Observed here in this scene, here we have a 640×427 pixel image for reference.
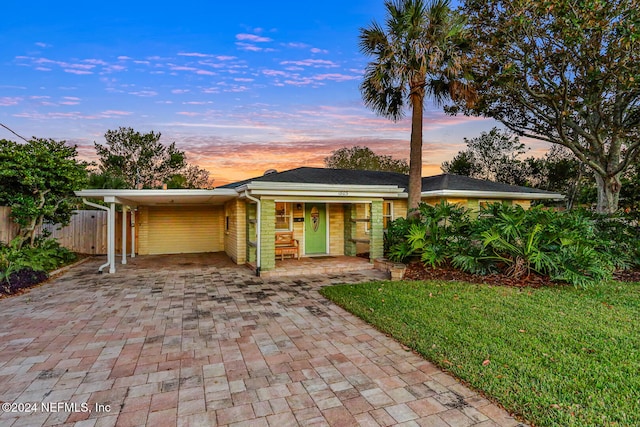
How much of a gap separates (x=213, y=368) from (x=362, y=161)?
29084 mm

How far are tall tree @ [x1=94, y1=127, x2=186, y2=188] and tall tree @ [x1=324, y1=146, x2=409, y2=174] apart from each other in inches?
584

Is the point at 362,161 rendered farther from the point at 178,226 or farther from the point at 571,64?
the point at 571,64

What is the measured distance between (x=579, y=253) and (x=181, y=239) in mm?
13357

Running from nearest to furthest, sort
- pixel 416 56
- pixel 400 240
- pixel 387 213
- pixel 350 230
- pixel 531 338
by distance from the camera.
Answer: pixel 531 338
pixel 416 56
pixel 400 240
pixel 350 230
pixel 387 213

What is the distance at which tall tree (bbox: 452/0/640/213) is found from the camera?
300 inches

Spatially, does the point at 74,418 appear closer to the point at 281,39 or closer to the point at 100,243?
the point at 281,39

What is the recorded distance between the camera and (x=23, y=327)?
4590 mm

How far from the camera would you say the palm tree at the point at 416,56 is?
28.7ft

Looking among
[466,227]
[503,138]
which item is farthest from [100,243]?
[503,138]

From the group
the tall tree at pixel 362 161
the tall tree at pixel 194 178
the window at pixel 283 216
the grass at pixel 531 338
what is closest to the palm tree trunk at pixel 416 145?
the grass at pixel 531 338

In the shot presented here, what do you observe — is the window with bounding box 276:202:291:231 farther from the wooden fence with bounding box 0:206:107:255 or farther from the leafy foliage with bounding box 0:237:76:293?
the wooden fence with bounding box 0:206:107:255

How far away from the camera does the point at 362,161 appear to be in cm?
3114

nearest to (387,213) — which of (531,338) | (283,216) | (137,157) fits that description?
(283,216)

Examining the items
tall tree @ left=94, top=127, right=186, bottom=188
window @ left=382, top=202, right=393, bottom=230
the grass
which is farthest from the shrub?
tall tree @ left=94, top=127, right=186, bottom=188
